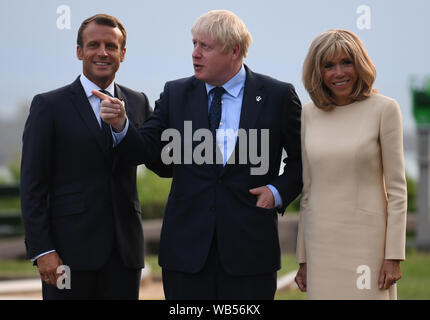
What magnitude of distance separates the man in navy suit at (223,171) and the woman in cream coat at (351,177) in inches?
7.9

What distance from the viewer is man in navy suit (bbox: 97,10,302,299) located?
3.50 metres

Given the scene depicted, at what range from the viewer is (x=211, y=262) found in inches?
138

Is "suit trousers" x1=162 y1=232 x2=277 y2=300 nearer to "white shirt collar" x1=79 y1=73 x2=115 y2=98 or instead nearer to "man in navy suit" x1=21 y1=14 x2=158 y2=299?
"man in navy suit" x1=21 y1=14 x2=158 y2=299

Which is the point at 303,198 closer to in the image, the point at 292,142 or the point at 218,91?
the point at 292,142

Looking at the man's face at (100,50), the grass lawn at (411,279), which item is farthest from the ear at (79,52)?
the grass lawn at (411,279)

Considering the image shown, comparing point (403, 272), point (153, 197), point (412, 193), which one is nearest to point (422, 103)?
point (412, 193)

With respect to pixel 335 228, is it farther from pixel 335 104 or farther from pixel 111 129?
pixel 111 129

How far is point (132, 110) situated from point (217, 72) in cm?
69

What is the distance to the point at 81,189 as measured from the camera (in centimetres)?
370

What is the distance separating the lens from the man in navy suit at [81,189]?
12.0 feet

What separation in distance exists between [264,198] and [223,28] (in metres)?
0.92

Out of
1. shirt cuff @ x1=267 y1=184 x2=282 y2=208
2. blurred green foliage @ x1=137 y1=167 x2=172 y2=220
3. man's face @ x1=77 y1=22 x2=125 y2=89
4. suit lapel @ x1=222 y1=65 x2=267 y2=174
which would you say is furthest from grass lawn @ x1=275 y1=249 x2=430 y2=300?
man's face @ x1=77 y1=22 x2=125 y2=89

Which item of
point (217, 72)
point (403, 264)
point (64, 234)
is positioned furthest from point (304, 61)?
point (403, 264)

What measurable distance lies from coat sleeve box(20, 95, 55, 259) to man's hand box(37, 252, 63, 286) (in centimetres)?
4
